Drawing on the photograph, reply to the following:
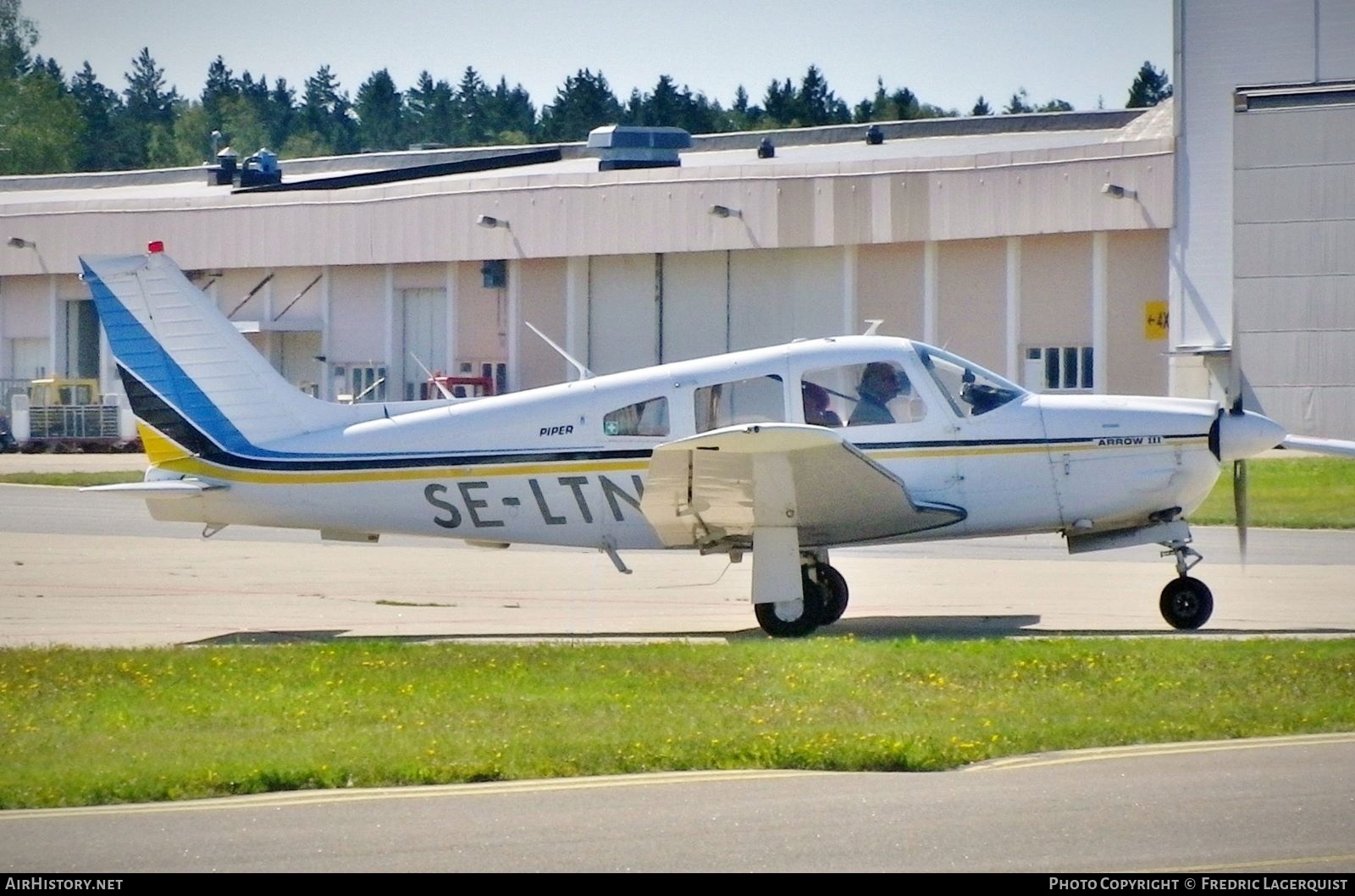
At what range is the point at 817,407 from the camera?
13336 millimetres

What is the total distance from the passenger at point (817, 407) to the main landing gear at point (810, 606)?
Answer: 1.18m

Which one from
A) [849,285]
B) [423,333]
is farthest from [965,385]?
[423,333]

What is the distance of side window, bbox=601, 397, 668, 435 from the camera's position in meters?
13.6

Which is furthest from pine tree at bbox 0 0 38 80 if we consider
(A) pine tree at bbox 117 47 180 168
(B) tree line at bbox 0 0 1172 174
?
(A) pine tree at bbox 117 47 180 168

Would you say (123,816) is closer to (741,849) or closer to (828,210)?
(741,849)

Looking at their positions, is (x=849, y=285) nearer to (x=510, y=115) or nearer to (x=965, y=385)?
(x=965, y=385)

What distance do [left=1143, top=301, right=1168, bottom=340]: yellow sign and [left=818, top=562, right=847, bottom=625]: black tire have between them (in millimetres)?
23395

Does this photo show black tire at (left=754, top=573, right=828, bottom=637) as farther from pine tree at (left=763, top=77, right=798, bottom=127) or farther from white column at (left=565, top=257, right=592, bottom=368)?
pine tree at (left=763, top=77, right=798, bottom=127)

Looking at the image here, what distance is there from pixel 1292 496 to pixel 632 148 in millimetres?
23032

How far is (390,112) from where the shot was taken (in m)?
158

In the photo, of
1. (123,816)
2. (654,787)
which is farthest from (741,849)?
(123,816)

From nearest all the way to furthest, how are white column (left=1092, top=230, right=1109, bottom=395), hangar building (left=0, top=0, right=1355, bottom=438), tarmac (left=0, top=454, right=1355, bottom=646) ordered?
tarmac (left=0, top=454, right=1355, bottom=646) → hangar building (left=0, top=0, right=1355, bottom=438) → white column (left=1092, top=230, right=1109, bottom=395)

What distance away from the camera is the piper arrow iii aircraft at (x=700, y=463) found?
13203 mm
